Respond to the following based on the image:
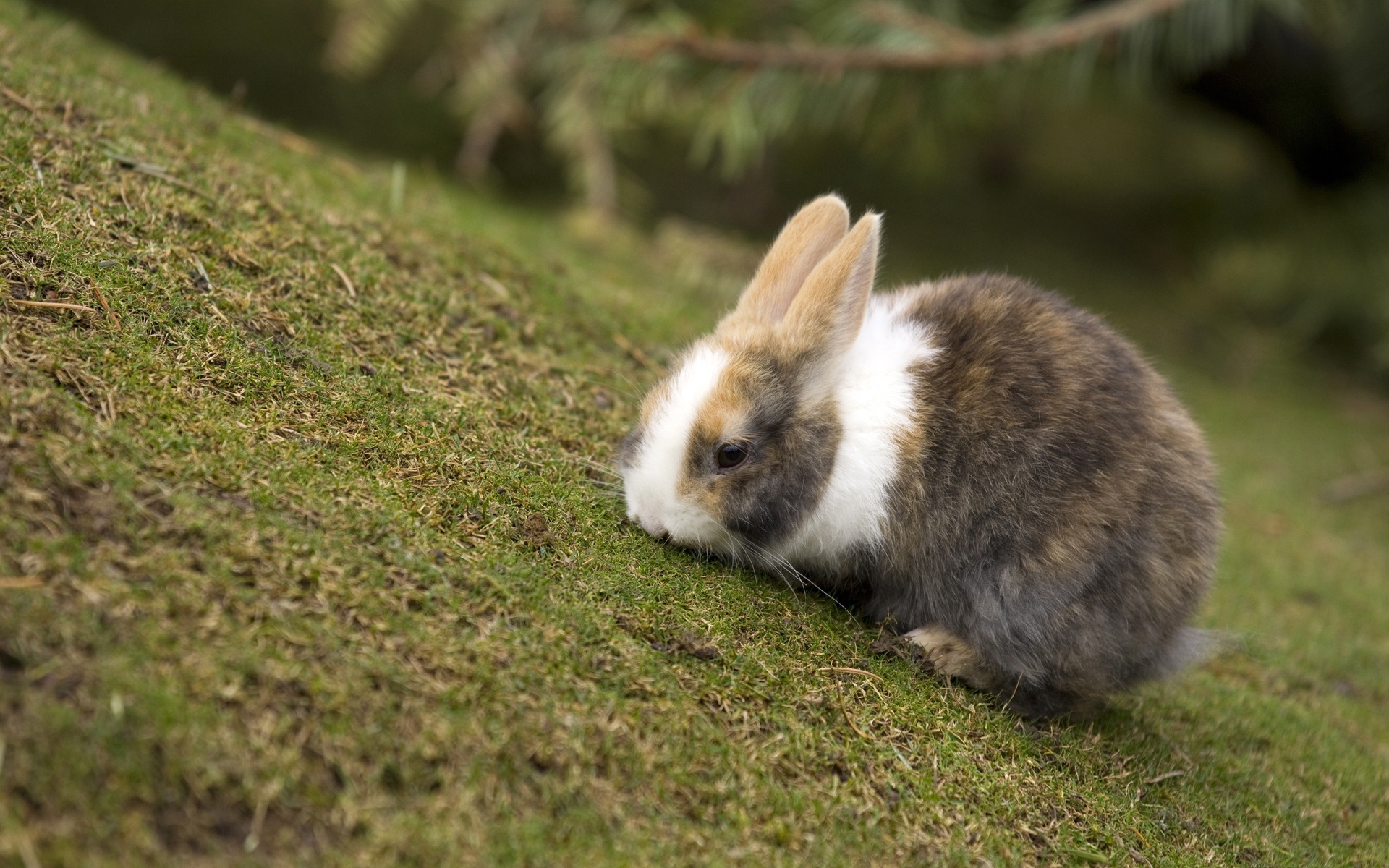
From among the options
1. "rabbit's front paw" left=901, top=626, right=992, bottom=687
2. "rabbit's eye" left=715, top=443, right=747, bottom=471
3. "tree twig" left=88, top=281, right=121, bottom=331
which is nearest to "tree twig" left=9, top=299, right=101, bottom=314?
"tree twig" left=88, top=281, right=121, bottom=331

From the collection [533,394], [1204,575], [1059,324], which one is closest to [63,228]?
[533,394]

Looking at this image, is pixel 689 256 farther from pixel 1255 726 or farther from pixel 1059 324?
pixel 1255 726

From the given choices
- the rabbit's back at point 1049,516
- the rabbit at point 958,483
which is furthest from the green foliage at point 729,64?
the rabbit's back at point 1049,516

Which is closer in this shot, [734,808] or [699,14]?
[734,808]

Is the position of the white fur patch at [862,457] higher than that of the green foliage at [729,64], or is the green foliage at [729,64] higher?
the green foliage at [729,64]

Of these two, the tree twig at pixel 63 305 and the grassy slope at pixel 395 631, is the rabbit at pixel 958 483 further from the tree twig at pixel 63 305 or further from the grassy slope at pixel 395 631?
the tree twig at pixel 63 305

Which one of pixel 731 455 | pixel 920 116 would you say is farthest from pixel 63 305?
pixel 920 116

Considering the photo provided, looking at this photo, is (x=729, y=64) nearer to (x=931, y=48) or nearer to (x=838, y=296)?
(x=931, y=48)
